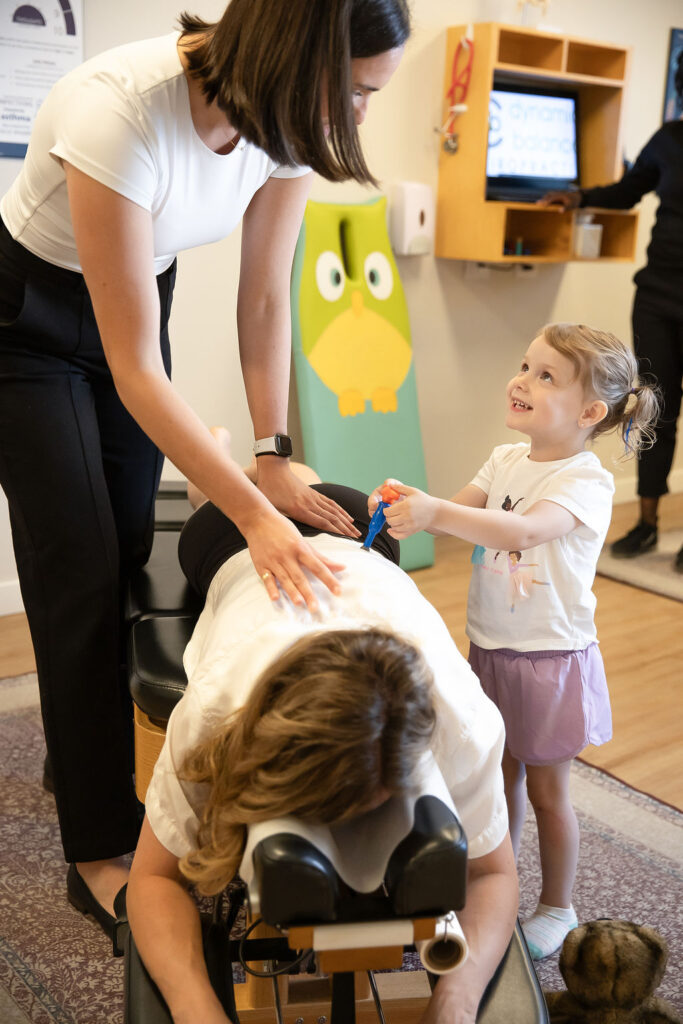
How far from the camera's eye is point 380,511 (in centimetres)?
131

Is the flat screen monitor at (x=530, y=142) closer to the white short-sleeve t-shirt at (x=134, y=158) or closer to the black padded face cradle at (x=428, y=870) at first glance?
the white short-sleeve t-shirt at (x=134, y=158)

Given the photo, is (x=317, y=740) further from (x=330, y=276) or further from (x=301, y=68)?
(x=330, y=276)

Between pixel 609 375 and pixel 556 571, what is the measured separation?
0.97ft

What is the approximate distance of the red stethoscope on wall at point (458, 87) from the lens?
130 inches

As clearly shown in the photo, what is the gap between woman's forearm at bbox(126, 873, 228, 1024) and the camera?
89cm

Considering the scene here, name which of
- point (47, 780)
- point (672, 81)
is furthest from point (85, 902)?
point (672, 81)

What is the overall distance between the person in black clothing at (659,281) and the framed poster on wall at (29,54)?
170 cm

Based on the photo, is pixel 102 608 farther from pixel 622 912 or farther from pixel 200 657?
pixel 622 912

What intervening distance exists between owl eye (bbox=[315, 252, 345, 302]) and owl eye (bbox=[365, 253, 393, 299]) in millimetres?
105

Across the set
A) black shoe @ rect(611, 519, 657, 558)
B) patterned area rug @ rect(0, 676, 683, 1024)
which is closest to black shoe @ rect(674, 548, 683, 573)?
black shoe @ rect(611, 519, 657, 558)

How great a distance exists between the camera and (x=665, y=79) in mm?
4090

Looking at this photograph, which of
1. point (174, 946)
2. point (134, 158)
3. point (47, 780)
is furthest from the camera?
point (47, 780)

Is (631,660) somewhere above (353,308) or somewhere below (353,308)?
→ below

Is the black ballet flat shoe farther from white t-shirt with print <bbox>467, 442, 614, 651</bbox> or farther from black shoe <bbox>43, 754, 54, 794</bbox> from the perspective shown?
white t-shirt with print <bbox>467, 442, 614, 651</bbox>
